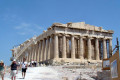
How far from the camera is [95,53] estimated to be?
5209 cm

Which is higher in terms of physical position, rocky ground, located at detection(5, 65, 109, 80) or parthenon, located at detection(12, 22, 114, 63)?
parthenon, located at detection(12, 22, 114, 63)

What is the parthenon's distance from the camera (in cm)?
4666

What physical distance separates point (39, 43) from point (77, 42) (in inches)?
400

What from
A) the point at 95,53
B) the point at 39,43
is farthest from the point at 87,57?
the point at 39,43

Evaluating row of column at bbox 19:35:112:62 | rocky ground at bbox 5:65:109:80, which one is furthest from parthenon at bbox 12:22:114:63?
rocky ground at bbox 5:65:109:80

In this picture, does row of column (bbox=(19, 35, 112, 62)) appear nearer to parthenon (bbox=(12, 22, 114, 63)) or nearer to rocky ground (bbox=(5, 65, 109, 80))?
parthenon (bbox=(12, 22, 114, 63))

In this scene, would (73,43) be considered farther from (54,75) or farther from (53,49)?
(54,75)

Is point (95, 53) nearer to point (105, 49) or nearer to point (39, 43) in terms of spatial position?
point (105, 49)

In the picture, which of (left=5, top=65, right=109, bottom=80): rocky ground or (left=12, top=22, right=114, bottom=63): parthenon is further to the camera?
(left=12, top=22, right=114, bottom=63): parthenon

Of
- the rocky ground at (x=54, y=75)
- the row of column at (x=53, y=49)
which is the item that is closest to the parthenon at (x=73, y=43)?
the row of column at (x=53, y=49)

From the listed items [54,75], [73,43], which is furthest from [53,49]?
[54,75]

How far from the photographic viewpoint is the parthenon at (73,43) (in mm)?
46656

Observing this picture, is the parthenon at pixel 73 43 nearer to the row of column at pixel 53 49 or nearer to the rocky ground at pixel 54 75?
the row of column at pixel 53 49

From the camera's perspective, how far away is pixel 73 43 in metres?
48.1
